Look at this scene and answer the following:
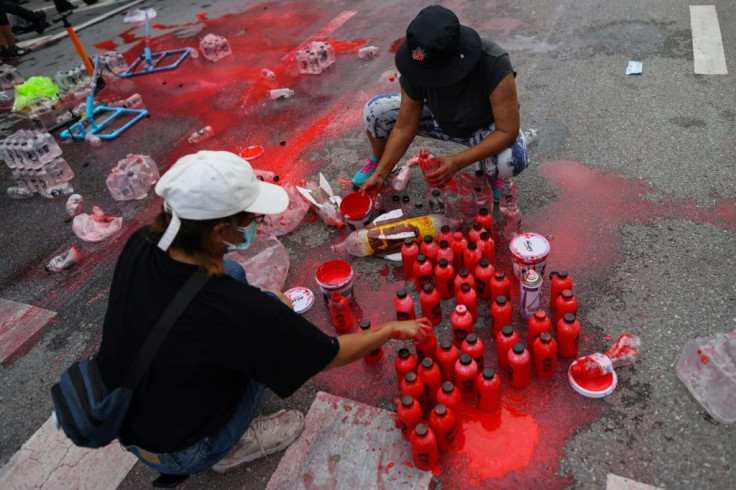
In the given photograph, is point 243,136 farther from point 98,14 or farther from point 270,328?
point 98,14

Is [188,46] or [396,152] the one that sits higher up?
[396,152]

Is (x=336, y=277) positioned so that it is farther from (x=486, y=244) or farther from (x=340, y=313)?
(x=486, y=244)

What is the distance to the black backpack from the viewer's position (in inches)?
88.7

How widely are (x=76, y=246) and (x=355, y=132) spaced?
3.34 meters

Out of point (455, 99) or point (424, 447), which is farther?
point (455, 99)

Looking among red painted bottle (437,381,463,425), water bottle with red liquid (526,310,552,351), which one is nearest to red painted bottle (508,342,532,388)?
water bottle with red liquid (526,310,552,351)

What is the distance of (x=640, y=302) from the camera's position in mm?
3584

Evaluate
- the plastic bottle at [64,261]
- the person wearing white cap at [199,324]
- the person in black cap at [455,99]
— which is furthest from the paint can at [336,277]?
the plastic bottle at [64,261]

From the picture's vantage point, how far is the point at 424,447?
8.89 feet

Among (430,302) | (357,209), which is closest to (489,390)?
(430,302)

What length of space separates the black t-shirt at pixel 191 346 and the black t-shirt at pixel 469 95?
2.30 meters

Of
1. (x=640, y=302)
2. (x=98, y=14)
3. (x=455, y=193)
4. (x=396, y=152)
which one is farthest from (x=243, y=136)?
(x=98, y=14)

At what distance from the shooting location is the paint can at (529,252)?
341 centimetres

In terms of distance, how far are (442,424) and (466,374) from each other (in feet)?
1.18
